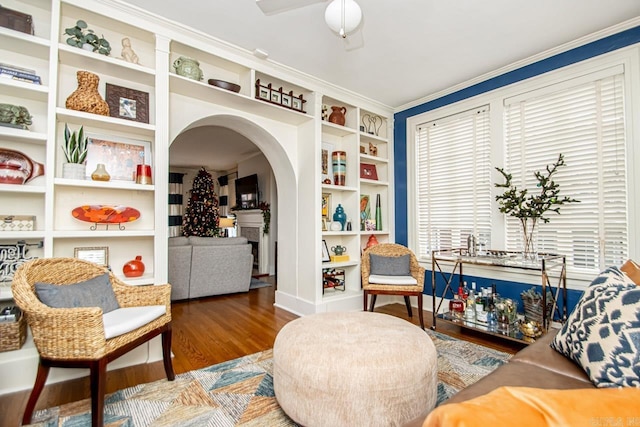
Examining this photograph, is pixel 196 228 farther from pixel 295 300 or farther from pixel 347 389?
pixel 347 389

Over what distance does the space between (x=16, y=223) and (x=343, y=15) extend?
251 cm

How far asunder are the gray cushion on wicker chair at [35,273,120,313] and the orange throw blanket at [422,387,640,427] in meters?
2.03

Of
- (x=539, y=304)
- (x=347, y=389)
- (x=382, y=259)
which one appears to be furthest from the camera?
(x=382, y=259)

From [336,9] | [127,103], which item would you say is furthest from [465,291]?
[127,103]

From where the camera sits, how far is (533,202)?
8.87 feet

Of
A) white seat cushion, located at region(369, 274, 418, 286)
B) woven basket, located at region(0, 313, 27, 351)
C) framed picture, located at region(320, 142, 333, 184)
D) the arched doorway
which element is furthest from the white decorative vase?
white seat cushion, located at region(369, 274, 418, 286)

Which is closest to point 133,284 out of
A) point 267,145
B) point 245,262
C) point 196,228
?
point 267,145

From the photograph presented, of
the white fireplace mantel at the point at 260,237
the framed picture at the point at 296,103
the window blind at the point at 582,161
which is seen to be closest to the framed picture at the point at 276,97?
the framed picture at the point at 296,103

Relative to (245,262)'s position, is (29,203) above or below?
above

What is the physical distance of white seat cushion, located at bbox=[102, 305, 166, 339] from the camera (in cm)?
160

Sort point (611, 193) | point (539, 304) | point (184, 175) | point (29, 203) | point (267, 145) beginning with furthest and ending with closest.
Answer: point (184, 175) → point (267, 145) → point (539, 304) → point (611, 193) → point (29, 203)

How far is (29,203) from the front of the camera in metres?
2.10

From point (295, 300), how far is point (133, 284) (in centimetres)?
181

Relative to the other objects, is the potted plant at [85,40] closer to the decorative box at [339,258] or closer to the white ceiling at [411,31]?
the white ceiling at [411,31]
